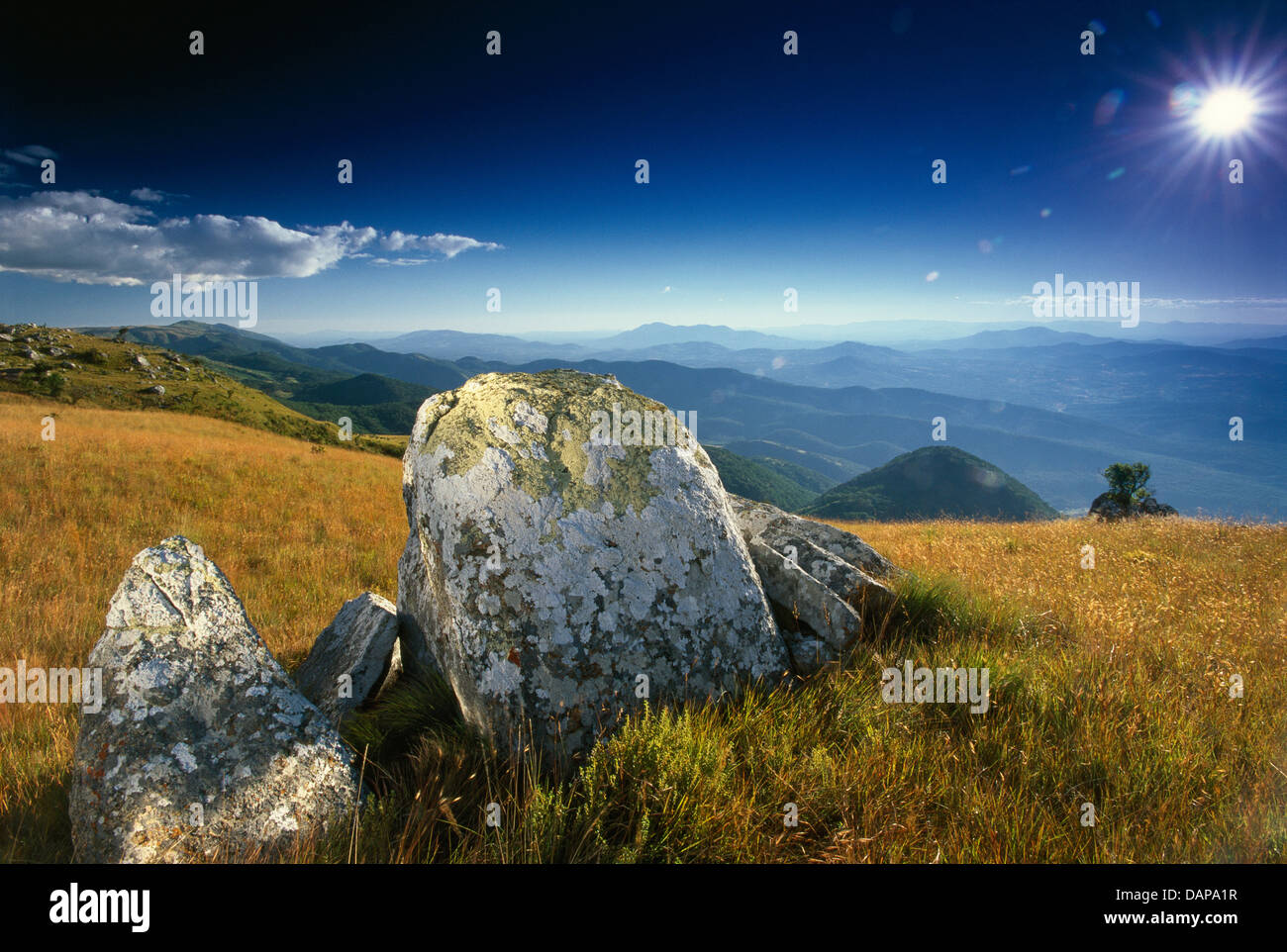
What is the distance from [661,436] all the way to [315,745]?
318 centimetres

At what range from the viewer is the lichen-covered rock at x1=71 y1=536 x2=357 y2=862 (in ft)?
9.22

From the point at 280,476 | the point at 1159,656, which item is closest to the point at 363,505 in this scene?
the point at 280,476

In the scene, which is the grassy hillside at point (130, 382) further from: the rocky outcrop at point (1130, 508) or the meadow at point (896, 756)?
the rocky outcrop at point (1130, 508)

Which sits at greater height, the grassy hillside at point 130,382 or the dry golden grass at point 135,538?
the grassy hillside at point 130,382

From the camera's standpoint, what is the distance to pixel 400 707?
13.2 feet

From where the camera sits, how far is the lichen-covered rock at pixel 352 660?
13.8 ft

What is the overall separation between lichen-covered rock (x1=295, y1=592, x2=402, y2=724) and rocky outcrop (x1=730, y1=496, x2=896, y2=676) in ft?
10.5

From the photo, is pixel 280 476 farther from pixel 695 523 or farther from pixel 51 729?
pixel 695 523

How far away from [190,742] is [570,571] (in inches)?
90.0

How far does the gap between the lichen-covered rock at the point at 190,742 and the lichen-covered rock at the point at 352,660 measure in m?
0.72

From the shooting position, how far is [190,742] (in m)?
3.05

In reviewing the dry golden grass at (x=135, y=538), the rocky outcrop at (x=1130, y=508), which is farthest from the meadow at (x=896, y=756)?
the rocky outcrop at (x=1130, y=508)

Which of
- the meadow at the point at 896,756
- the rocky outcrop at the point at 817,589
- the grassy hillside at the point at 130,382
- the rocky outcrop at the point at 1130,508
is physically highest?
the grassy hillside at the point at 130,382

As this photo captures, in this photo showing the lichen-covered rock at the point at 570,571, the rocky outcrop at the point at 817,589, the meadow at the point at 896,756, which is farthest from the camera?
the rocky outcrop at the point at 817,589
